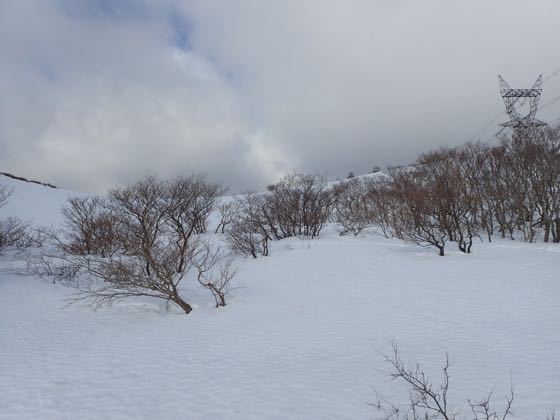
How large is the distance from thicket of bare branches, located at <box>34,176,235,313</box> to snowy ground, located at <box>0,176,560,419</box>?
3.76 feet

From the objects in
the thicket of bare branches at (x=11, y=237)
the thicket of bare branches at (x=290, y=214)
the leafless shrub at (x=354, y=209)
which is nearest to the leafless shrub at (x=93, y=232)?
the thicket of bare branches at (x=11, y=237)

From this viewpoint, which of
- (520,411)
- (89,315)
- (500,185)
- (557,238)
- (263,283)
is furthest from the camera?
(500,185)

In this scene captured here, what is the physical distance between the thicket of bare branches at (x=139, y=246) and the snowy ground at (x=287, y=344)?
3.76 feet

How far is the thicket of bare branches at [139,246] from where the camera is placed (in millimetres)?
12023

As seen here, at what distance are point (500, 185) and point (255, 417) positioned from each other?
27.7 m

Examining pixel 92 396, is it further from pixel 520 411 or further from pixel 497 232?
pixel 497 232

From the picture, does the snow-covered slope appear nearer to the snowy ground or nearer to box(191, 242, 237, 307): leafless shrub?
the snowy ground

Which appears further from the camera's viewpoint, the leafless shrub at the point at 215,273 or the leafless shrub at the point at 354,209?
the leafless shrub at the point at 354,209

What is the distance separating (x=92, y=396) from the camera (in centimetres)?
569

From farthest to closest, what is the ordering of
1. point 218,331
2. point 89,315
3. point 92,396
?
→ point 89,315 < point 218,331 < point 92,396

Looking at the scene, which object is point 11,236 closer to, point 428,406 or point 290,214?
point 290,214

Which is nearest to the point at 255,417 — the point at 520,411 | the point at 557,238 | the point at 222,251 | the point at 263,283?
the point at 520,411

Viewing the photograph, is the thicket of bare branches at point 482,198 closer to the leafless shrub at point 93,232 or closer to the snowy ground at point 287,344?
the snowy ground at point 287,344

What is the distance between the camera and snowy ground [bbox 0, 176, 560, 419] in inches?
208
